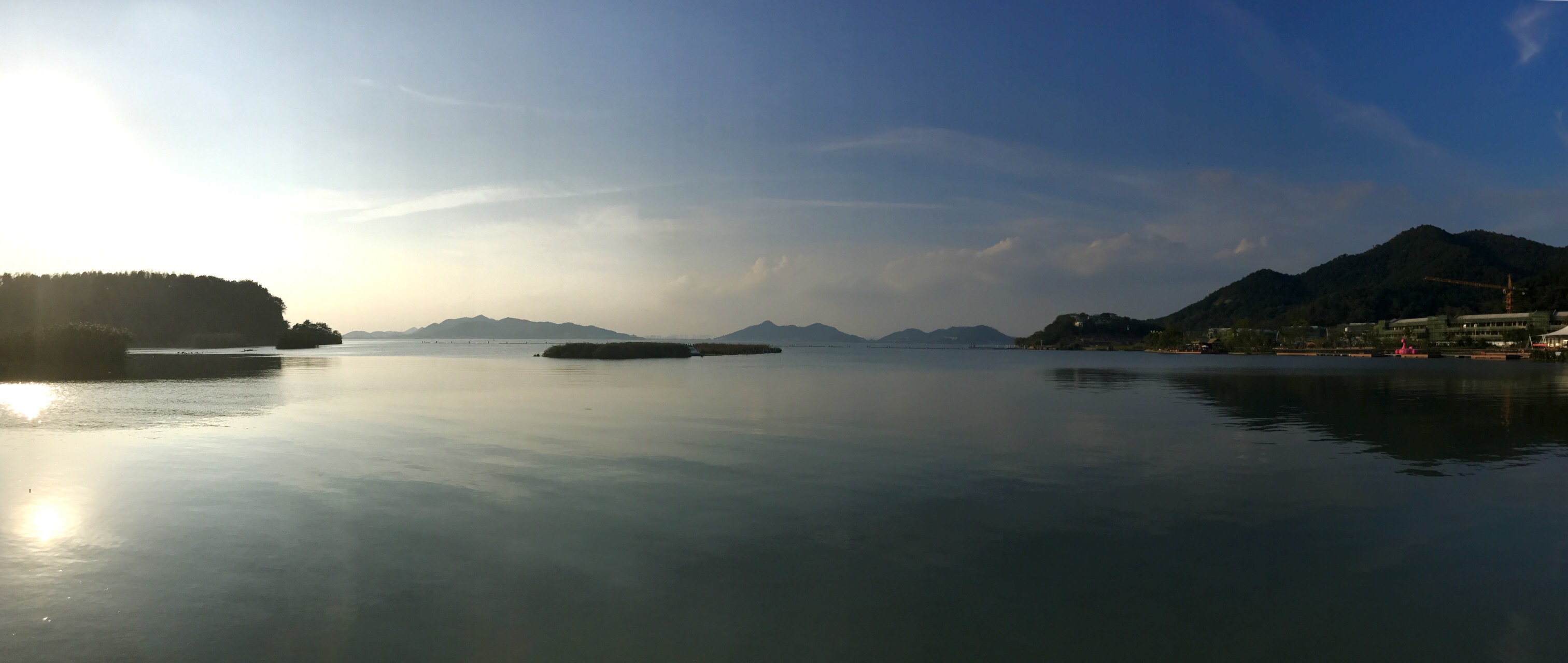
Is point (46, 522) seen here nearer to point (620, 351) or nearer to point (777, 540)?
point (777, 540)

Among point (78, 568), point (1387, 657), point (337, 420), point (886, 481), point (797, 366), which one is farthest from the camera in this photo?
point (797, 366)

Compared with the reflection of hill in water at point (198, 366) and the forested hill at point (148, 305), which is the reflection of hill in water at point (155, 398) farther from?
the forested hill at point (148, 305)

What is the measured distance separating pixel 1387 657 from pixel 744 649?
19.6 ft

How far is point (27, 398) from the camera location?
31812 mm

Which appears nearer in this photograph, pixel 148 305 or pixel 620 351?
pixel 620 351

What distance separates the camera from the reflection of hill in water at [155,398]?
2403 cm

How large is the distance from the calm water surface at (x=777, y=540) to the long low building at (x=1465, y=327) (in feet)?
593

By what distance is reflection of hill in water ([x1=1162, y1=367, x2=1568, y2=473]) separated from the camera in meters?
19.7

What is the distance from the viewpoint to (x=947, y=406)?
104 ft

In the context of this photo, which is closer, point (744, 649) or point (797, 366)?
point (744, 649)

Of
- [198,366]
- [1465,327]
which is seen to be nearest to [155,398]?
[198,366]

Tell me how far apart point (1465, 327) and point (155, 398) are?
→ 231 metres

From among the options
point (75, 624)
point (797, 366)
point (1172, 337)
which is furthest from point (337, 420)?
point (1172, 337)

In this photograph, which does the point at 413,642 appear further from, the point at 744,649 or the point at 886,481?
the point at 886,481
